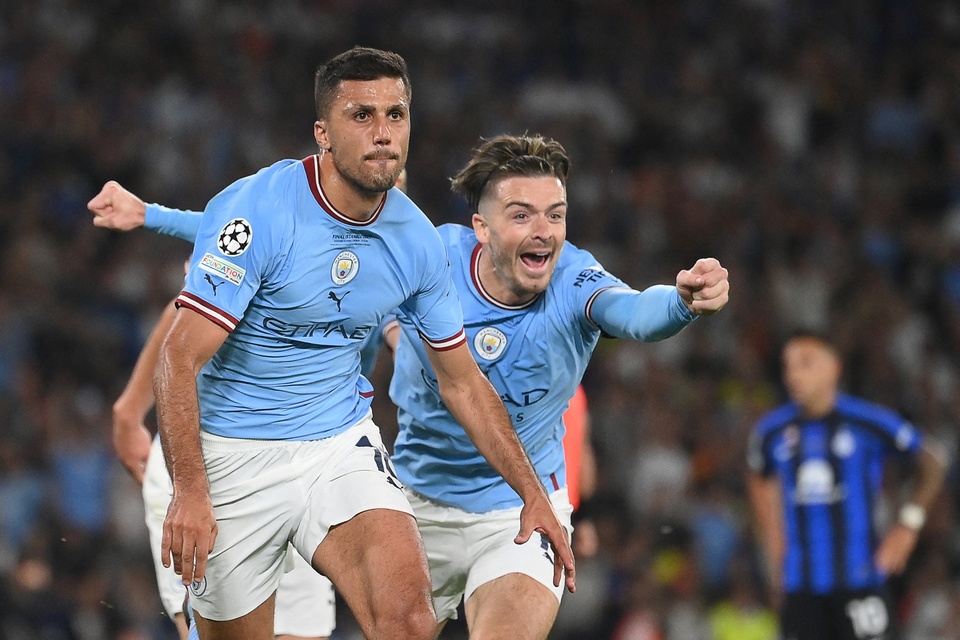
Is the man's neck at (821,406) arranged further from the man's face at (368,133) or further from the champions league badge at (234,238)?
the champions league badge at (234,238)

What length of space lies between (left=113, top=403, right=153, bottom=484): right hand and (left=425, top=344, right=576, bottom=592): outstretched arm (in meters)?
1.59

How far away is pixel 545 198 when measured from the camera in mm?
5152

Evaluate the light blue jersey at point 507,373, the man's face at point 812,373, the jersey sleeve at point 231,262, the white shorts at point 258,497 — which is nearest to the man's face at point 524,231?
the light blue jersey at point 507,373

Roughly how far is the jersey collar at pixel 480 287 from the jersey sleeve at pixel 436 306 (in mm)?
458

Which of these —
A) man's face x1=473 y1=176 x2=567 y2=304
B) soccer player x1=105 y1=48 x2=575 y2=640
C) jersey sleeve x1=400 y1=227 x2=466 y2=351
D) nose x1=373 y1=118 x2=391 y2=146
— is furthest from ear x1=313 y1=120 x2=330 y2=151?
man's face x1=473 y1=176 x2=567 y2=304

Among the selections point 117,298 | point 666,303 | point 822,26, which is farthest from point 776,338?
point 666,303

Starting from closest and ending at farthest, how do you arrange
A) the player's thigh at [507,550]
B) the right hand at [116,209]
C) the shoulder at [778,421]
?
1. the player's thigh at [507,550]
2. the right hand at [116,209]
3. the shoulder at [778,421]

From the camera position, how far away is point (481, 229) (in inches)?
207

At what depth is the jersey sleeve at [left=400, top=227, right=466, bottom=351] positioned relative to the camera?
4.64 m

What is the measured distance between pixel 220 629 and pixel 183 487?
29.4 inches

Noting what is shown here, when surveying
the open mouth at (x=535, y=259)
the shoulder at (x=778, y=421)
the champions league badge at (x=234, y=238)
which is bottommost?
the shoulder at (x=778, y=421)

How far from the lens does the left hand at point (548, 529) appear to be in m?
4.43

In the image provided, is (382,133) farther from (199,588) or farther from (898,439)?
(898,439)

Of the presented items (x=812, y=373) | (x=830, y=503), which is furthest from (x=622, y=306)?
(x=830, y=503)
